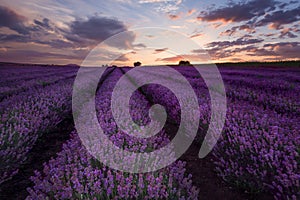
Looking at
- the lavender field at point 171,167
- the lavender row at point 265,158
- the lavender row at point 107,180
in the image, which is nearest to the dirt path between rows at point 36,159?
the lavender field at point 171,167

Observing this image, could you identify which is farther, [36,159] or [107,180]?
[36,159]

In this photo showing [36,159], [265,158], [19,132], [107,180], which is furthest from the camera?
[36,159]

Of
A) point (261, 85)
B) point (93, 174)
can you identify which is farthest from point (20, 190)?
point (261, 85)

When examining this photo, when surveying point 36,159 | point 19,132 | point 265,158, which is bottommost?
point 36,159

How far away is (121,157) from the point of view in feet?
8.09

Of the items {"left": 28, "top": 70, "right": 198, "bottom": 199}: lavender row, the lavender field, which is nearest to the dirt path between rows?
the lavender field

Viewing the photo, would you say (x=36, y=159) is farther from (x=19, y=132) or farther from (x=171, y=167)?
(x=171, y=167)

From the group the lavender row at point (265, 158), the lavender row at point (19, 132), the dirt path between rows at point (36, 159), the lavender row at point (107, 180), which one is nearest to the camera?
the lavender row at point (107, 180)

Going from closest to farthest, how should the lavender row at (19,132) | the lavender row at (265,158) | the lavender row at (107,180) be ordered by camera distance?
the lavender row at (107,180), the lavender row at (265,158), the lavender row at (19,132)

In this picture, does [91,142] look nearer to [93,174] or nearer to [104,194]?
[93,174]

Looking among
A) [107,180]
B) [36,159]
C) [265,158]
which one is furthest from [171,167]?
[36,159]

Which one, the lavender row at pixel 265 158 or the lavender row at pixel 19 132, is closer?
the lavender row at pixel 265 158

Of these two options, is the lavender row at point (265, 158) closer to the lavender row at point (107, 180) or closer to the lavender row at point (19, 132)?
the lavender row at point (107, 180)

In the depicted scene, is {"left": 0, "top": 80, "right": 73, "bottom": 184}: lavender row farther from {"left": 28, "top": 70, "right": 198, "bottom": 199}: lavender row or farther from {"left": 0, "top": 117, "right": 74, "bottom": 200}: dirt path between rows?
{"left": 28, "top": 70, "right": 198, "bottom": 199}: lavender row
